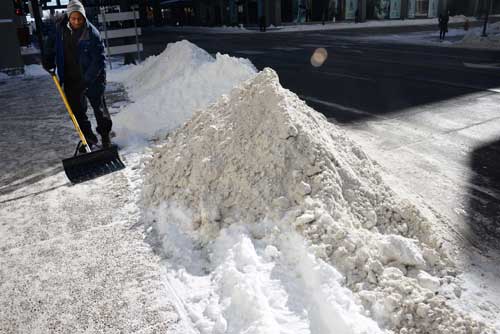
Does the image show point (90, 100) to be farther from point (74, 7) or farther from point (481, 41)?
point (481, 41)

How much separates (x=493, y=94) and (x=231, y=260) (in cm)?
874

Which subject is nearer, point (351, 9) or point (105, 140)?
point (105, 140)

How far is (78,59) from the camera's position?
17.7ft

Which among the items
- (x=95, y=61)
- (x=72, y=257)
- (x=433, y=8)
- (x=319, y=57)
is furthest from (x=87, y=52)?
(x=433, y=8)

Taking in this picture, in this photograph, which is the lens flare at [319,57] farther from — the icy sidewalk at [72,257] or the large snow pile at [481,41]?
the icy sidewalk at [72,257]

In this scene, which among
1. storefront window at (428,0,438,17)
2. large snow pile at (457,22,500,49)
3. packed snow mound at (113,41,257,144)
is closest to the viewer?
packed snow mound at (113,41,257,144)

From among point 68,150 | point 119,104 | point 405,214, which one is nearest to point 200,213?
point 405,214

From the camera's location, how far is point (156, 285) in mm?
3080

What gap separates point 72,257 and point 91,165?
182cm

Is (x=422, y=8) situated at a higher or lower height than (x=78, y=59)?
higher

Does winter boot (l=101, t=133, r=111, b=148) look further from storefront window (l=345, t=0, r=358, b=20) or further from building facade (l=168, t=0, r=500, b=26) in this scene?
storefront window (l=345, t=0, r=358, b=20)

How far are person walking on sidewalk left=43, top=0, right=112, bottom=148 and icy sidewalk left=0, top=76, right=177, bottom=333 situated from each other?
819mm

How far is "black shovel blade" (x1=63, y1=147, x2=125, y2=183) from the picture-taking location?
16.0 feet

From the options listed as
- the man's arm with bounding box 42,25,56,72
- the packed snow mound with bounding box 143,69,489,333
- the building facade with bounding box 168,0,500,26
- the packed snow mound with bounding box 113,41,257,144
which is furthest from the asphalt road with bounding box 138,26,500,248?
the building facade with bounding box 168,0,500,26
